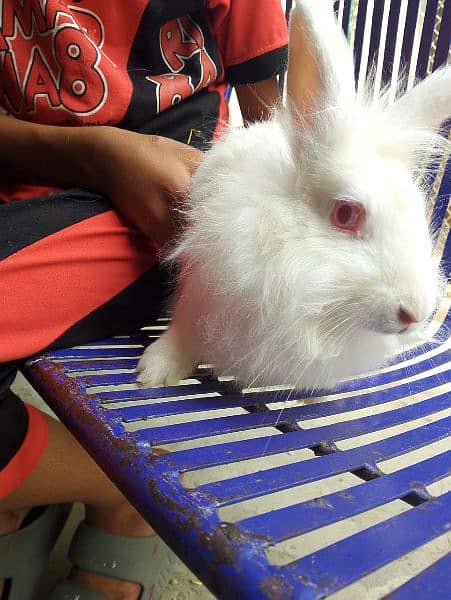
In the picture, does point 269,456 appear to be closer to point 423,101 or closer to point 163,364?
point 163,364

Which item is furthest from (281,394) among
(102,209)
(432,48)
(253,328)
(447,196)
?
(432,48)

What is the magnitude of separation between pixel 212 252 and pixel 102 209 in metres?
0.19

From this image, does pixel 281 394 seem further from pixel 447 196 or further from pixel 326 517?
pixel 447 196

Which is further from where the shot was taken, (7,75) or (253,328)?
(7,75)

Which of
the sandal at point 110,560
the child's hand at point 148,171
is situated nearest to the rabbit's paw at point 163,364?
the child's hand at point 148,171

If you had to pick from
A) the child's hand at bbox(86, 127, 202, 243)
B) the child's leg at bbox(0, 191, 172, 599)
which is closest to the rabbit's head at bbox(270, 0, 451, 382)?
the child's hand at bbox(86, 127, 202, 243)

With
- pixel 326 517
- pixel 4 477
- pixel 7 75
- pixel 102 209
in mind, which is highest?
pixel 7 75

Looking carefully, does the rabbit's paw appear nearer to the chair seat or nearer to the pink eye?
the chair seat

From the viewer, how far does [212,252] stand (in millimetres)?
468

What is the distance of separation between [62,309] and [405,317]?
1.10 ft

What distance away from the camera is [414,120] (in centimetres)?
47

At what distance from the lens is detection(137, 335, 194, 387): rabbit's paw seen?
1.68 feet

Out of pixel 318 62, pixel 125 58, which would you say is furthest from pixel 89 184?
pixel 318 62

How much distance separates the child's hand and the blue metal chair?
0.47 ft
